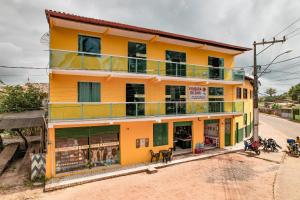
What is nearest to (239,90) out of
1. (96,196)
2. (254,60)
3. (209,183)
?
(254,60)

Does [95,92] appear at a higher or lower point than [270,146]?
higher

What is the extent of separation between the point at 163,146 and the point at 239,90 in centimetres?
1263

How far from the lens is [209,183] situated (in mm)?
11953

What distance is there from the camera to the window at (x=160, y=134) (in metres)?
16.3

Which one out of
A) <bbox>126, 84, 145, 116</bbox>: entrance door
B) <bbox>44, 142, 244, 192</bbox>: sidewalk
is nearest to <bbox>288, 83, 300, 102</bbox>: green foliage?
<bbox>44, 142, 244, 192</bbox>: sidewalk

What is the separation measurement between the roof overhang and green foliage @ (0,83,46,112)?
1404 cm

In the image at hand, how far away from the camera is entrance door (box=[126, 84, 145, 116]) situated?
14.6 metres

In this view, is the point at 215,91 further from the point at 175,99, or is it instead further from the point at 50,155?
the point at 50,155

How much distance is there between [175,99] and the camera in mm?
17672

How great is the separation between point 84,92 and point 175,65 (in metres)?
8.11

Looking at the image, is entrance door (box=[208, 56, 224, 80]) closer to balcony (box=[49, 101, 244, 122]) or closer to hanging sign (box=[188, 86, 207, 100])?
hanging sign (box=[188, 86, 207, 100])

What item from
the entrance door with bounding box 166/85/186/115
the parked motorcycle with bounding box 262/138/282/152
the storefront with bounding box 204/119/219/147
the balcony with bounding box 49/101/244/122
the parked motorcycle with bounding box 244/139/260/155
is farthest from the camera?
the storefront with bounding box 204/119/219/147

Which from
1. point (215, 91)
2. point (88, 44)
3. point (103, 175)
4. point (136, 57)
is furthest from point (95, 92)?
point (215, 91)

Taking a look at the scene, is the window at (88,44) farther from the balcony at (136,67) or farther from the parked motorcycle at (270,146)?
the parked motorcycle at (270,146)
